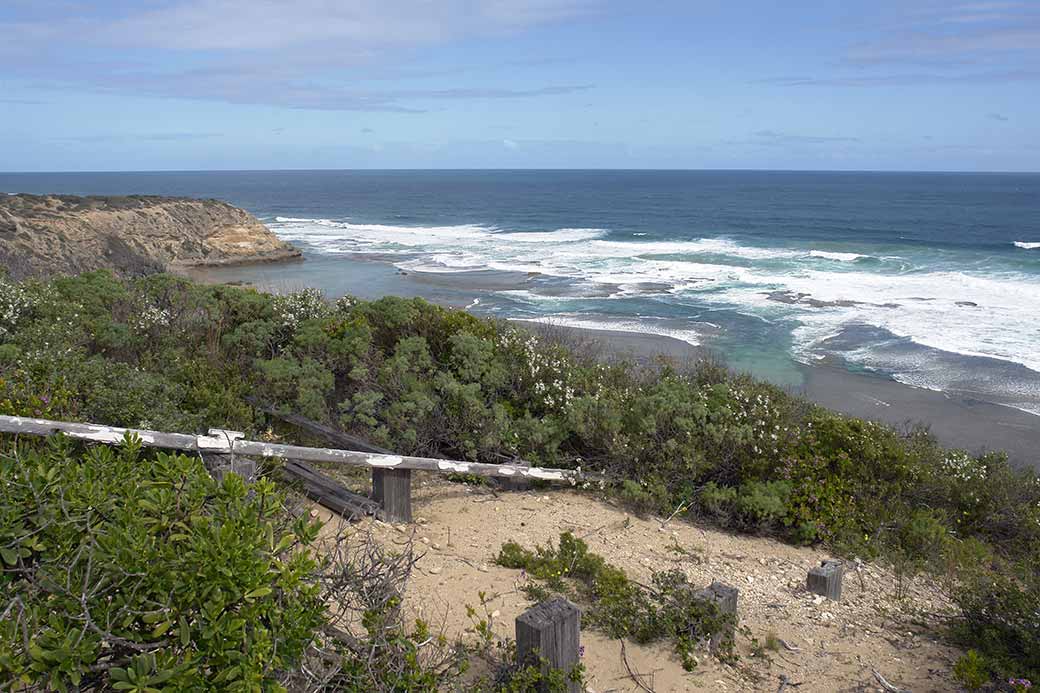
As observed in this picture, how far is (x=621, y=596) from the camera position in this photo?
5227mm

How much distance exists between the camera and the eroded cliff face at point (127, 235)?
34812 mm

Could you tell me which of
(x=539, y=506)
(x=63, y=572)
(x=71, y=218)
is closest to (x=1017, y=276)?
(x=539, y=506)

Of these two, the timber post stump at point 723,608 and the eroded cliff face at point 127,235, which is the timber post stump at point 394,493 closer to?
the timber post stump at point 723,608

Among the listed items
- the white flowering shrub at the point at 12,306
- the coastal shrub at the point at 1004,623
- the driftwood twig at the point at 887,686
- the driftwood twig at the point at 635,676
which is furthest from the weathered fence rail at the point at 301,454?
the white flowering shrub at the point at 12,306

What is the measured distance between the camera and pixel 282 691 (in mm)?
2758

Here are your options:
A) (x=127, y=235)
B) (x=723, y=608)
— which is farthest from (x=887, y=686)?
(x=127, y=235)

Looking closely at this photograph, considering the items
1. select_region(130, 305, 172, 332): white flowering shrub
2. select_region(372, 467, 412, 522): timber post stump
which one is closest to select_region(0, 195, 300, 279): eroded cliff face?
select_region(130, 305, 172, 332): white flowering shrub

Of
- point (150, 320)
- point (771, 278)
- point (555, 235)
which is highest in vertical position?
point (150, 320)

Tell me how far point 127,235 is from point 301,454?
41318 mm

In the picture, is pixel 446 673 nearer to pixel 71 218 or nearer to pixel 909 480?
pixel 909 480

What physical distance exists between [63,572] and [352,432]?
18.3 ft

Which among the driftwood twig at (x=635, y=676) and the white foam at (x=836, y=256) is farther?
the white foam at (x=836, y=256)

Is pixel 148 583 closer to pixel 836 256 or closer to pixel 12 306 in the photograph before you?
pixel 12 306

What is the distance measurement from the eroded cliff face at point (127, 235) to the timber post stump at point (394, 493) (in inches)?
1043
